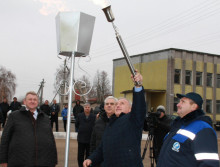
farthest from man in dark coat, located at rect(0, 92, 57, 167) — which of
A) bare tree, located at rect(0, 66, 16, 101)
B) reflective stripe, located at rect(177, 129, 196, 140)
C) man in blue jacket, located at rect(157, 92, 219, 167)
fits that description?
bare tree, located at rect(0, 66, 16, 101)

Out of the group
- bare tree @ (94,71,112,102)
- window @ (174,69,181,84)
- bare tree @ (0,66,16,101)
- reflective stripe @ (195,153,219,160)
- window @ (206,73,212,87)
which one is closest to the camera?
reflective stripe @ (195,153,219,160)

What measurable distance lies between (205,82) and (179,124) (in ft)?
122

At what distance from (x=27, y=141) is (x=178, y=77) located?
34.2m

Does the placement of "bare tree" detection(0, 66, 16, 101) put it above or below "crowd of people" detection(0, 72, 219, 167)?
above

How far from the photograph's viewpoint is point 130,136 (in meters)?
4.00

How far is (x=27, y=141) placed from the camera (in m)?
4.84

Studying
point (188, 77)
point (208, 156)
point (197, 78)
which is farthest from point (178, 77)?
point (208, 156)

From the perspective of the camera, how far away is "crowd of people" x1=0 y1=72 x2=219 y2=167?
3.18 m

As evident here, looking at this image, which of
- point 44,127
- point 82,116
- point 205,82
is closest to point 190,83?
point 205,82

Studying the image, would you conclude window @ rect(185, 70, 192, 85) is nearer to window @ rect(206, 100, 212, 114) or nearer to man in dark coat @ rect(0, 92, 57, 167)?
window @ rect(206, 100, 212, 114)

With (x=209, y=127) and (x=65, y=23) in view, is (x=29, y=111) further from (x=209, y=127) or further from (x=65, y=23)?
(x=209, y=127)

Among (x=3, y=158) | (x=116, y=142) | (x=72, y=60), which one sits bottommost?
(x=3, y=158)

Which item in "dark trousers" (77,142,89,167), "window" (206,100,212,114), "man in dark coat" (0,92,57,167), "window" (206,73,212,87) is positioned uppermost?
"window" (206,73,212,87)

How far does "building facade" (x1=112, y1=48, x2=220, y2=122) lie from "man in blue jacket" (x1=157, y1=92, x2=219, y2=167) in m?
32.7
